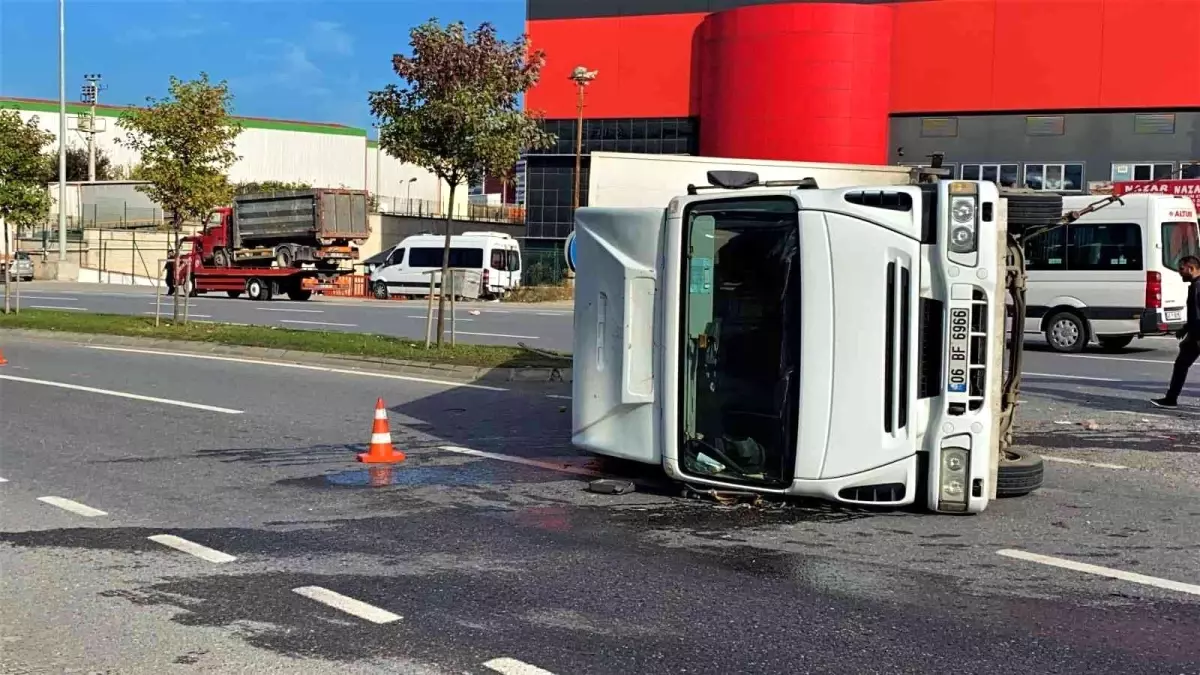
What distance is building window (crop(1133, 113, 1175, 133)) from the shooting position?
39.2 meters

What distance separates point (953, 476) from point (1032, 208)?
1.78 meters

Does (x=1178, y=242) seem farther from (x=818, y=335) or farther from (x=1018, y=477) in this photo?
(x=818, y=335)

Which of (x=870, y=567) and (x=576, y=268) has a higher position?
(x=576, y=268)

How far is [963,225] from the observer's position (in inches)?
233

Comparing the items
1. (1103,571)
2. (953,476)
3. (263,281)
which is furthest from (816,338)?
(263,281)

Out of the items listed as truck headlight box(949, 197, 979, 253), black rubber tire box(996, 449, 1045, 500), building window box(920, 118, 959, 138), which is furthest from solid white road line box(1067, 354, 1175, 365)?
building window box(920, 118, 959, 138)

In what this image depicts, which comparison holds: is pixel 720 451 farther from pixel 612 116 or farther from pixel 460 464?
pixel 612 116

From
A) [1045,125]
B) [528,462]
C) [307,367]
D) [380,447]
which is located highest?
[1045,125]

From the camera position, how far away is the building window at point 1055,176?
134ft

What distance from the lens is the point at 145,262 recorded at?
185 feet

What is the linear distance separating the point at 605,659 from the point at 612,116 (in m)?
44.7

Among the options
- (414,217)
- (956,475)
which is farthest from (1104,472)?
(414,217)

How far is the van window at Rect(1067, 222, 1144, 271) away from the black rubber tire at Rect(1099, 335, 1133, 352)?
1.25 meters

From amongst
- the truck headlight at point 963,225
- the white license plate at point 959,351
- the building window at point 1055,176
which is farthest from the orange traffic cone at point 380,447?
the building window at point 1055,176
